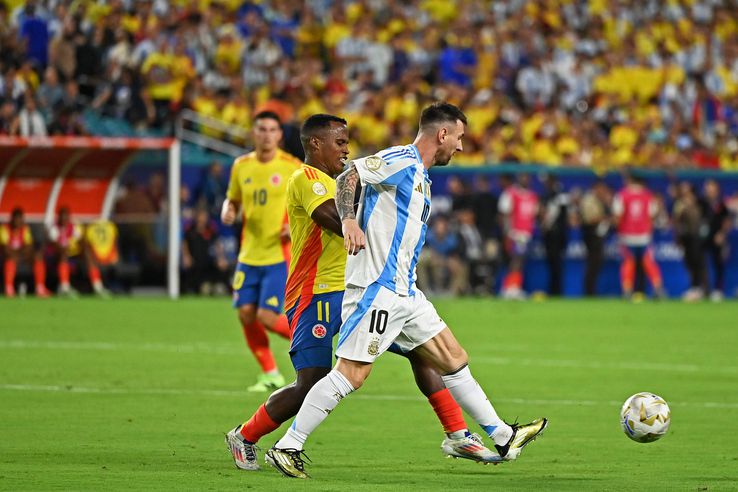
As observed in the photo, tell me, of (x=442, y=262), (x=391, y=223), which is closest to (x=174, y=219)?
(x=442, y=262)

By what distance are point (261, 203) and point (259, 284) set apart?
30.0 inches

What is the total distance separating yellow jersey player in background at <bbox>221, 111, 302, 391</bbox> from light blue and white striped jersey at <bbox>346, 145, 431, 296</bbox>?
14.5ft

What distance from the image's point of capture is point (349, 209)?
787cm

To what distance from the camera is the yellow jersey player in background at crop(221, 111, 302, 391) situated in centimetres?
1268

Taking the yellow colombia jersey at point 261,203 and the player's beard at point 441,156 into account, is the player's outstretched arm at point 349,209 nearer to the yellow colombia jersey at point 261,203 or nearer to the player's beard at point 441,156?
the player's beard at point 441,156

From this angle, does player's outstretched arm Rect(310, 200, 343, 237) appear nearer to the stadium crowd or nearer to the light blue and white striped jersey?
the light blue and white striped jersey

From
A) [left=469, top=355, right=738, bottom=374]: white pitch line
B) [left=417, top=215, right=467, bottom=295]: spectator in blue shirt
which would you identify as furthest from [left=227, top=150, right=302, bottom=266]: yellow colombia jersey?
[left=417, top=215, right=467, bottom=295]: spectator in blue shirt

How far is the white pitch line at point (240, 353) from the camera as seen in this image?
1544cm

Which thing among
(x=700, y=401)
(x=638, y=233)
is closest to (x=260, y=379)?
(x=700, y=401)

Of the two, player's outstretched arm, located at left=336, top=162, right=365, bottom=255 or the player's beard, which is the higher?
the player's beard

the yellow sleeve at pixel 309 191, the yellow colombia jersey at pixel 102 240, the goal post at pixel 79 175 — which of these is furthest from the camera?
the yellow colombia jersey at pixel 102 240

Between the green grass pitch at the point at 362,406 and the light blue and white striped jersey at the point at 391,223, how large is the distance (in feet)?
3.87

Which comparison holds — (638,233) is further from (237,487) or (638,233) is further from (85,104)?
(237,487)

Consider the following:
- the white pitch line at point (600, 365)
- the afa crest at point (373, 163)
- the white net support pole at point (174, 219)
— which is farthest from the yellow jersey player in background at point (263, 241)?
the white net support pole at point (174, 219)
